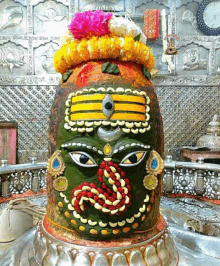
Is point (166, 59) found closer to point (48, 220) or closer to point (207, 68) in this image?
point (207, 68)

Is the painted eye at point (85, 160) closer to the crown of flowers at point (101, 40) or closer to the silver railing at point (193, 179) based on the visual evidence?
the crown of flowers at point (101, 40)

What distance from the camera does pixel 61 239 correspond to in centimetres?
133

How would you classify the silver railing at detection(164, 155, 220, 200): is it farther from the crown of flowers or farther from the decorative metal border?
the decorative metal border

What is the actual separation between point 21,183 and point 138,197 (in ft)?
8.63

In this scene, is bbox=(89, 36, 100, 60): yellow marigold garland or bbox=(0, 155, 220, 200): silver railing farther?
bbox=(0, 155, 220, 200): silver railing

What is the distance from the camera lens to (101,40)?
131 cm

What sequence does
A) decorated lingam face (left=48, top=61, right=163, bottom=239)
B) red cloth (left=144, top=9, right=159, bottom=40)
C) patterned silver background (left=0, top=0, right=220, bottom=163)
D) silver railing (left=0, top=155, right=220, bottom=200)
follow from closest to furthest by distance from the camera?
decorated lingam face (left=48, top=61, right=163, bottom=239) → silver railing (left=0, top=155, right=220, bottom=200) → red cloth (left=144, top=9, right=159, bottom=40) → patterned silver background (left=0, top=0, right=220, bottom=163)

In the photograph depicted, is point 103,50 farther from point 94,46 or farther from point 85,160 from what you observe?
point 85,160

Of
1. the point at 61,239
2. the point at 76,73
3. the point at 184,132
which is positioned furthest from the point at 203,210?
the point at 184,132

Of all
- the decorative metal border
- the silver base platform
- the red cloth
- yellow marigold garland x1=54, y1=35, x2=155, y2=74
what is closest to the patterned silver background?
the decorative metal border

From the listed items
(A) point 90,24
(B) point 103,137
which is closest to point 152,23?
(A) point 90,24

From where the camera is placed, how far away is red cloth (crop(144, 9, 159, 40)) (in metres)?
5.78

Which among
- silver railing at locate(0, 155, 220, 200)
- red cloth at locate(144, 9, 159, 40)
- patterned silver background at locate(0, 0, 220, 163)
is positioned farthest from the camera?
patterned silver background at locate(0, 0, 220, 163)

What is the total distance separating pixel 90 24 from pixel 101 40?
12 cm
